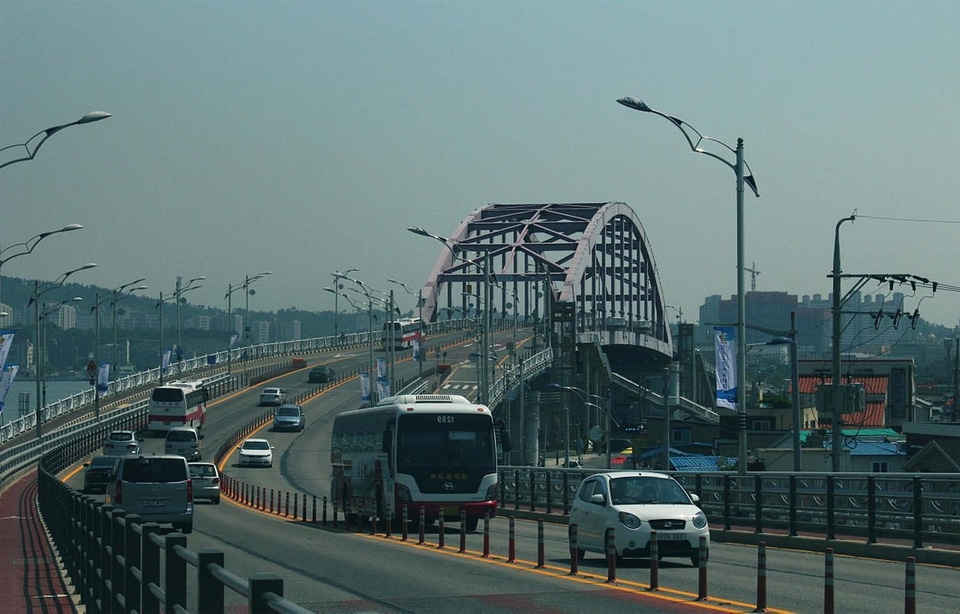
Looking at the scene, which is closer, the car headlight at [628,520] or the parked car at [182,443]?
the car headlight at [628,520]

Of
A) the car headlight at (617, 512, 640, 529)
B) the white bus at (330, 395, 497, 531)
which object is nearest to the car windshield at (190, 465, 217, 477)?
the white bus at (330, 395, 497, 531)

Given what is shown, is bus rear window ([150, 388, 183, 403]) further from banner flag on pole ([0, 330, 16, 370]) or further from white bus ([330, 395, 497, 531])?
white bus ([330, 395, 497, 531])

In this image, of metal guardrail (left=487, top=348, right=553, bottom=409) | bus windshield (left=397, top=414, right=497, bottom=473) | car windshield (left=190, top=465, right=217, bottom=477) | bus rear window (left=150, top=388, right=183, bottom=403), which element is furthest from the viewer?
metal guardrail (left=487, top=348, right=553, bottom=409)

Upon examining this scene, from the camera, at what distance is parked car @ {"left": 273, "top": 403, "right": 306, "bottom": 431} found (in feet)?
289

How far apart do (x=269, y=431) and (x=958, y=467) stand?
49355 millimetres

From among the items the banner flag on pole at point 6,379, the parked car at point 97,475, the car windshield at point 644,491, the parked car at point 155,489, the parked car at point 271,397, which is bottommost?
the parked car at point 97,475

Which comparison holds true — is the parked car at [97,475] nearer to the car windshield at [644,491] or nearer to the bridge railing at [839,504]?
the bridge railing at [839,504]

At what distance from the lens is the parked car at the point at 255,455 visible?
235 ft

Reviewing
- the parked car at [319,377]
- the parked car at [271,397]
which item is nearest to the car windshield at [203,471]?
the parked car at [271,397]

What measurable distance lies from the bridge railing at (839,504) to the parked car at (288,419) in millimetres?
57559

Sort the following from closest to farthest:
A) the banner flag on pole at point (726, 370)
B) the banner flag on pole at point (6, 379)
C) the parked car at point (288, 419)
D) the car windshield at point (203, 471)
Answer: the banner flag on pole at point (726, 370), the banner flag on pole at point (6, 379), the car windshield at point (203, 471), the parked car at point (288, 419)

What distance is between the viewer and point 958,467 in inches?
1961

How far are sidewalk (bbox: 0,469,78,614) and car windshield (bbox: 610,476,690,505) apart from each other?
8589 mm

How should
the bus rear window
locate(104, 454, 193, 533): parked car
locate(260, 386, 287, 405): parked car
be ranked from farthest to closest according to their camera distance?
locate(260, 386, 287, 405): parked car < the bus rear window < locate(104, 454, 193, 533): parked car
